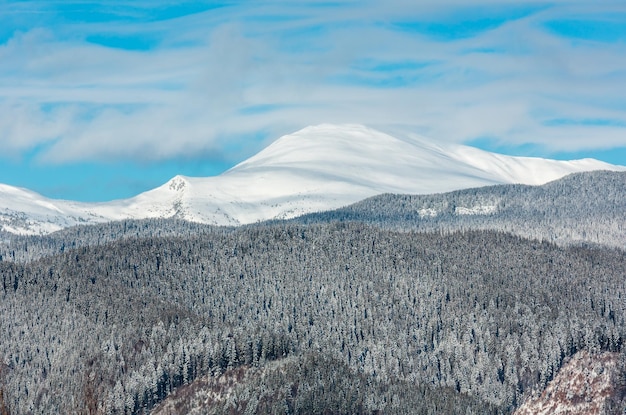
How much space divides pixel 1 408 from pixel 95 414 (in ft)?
23.3

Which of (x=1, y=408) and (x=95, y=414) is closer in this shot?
(x=1, y=408)

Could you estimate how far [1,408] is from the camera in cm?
7319

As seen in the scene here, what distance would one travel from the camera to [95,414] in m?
78.1
